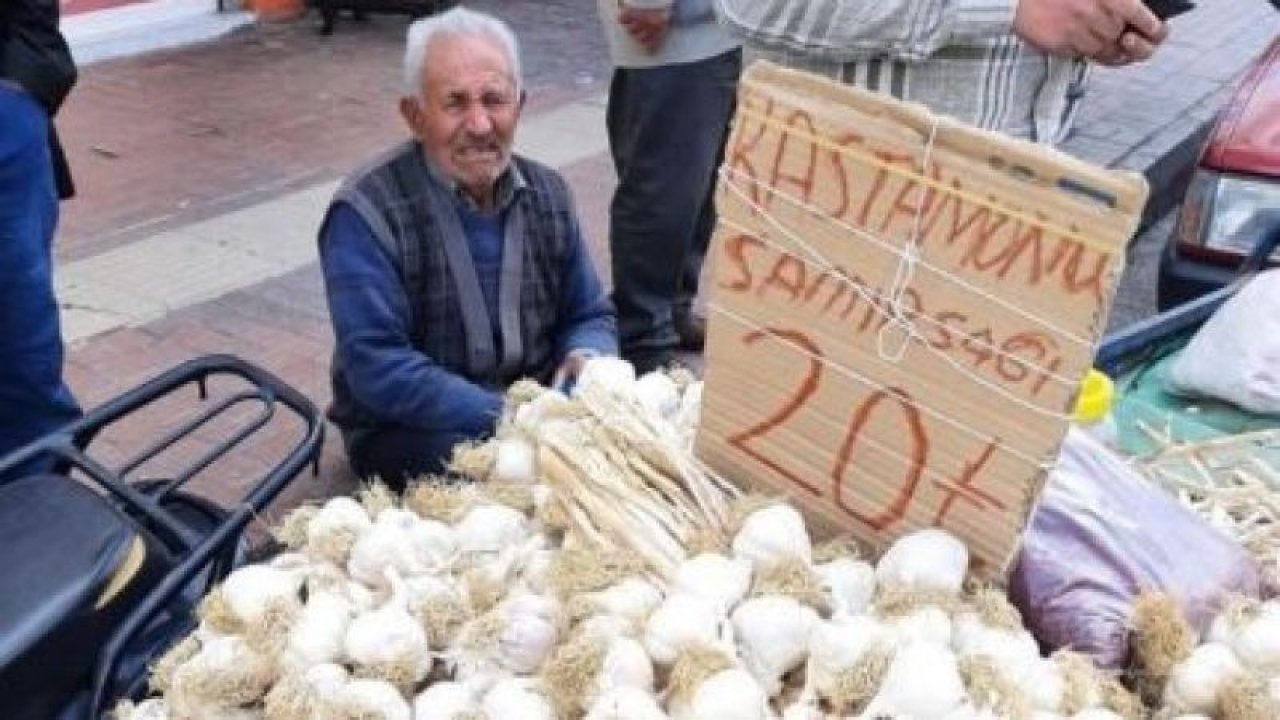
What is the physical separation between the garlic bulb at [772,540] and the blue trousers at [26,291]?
5.76ft

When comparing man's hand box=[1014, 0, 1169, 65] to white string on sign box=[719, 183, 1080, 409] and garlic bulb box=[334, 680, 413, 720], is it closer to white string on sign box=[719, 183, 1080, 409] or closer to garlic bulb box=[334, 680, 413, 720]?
white string on sign box=[719, 183, 1080, 409]

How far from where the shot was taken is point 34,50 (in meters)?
3.12

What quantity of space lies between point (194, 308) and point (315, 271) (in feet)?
1.59

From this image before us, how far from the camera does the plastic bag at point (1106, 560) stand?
5.73 feet

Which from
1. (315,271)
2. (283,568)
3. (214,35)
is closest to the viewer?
(283,568)

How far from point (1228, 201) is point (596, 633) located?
A: 8.99ft

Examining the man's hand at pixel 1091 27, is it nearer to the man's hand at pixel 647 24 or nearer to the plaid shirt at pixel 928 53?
the plaid shirt at pixel 928 53

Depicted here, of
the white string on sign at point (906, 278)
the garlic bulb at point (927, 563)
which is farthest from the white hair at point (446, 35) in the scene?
the garlic bulb at point (927, 563)

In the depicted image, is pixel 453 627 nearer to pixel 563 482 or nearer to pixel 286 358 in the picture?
pixel 563 482

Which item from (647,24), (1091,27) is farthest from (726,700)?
(647,24)

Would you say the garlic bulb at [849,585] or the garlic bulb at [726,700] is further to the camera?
the garlic bulb at [849,585]

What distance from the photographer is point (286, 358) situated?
14.6ft

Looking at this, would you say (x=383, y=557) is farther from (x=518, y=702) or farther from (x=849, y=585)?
(x=849, y=585)

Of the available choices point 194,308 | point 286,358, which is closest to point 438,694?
point 286,358
